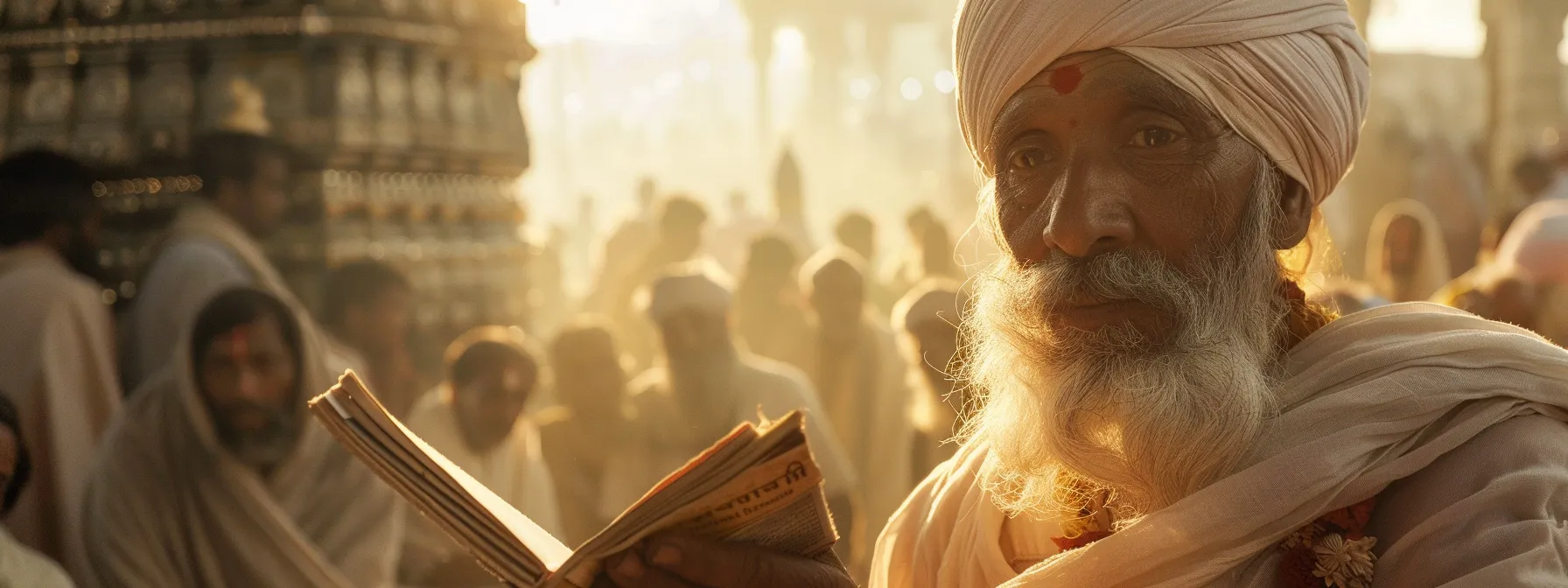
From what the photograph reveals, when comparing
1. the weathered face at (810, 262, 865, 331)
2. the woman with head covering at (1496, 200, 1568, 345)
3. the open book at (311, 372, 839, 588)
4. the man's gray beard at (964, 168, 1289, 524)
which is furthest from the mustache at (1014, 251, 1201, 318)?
the weathered face at (810, 262, 865, 331)

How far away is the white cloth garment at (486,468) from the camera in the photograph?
15.5 ft

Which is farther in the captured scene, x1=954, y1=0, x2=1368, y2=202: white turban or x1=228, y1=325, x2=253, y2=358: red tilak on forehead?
x1=228, y1=325, x2=253, y2=358: red tilak on forehead

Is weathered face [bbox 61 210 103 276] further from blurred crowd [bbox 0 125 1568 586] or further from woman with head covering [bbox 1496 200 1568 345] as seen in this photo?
woman with head covering [bbox 1496 200 1568 345]

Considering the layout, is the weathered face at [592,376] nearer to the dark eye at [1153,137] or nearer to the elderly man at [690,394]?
the elderly man at [690,394]

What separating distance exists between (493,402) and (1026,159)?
319 cm

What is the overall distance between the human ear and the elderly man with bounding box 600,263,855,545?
135 inches

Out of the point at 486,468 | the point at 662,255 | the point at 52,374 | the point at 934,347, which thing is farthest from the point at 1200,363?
the point at 662,255

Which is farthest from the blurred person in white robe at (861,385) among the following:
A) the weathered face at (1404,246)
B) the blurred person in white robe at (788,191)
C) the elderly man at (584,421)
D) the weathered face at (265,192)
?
the blurred person in white robe at (788,191)

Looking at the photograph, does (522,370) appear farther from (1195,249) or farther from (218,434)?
(1195,249)

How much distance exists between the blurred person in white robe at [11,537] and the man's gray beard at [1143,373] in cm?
219

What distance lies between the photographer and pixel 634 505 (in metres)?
1.48

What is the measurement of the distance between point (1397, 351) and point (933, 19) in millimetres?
32486

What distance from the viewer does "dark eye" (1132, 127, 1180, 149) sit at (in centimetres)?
180

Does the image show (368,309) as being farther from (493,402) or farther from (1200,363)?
(1200,363)
